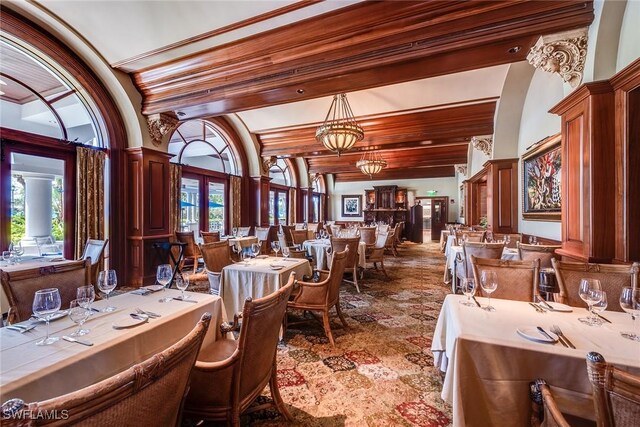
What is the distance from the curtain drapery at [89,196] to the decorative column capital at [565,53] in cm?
644

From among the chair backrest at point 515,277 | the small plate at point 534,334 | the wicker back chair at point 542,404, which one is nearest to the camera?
the wicker back chair at point 542,404

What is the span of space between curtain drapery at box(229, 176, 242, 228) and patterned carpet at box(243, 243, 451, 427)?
16.0 ft

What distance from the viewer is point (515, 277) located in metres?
2.17

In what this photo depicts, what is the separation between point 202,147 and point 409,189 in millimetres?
10277

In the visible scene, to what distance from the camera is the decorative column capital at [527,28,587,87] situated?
9.12ft

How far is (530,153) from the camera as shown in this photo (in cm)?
507

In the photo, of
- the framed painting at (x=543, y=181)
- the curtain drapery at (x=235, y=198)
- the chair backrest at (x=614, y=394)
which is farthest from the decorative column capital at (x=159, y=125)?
the framed painting at (x=543, y=181)

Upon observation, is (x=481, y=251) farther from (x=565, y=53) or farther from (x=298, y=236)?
(x=298, y=236)

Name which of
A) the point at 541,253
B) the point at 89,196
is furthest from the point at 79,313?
the point at 541,253

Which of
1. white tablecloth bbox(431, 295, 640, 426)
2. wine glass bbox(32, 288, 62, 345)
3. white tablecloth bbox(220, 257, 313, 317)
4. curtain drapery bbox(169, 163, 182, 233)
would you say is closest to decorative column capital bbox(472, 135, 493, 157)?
white tablecloth bbox(220, 257, 313, 317)

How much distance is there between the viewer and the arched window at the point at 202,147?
6761 millimetres

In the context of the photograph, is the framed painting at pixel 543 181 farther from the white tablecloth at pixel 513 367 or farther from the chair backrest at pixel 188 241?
the chair backrest at pixel 188 241

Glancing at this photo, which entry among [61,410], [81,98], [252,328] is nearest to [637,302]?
[252,328]

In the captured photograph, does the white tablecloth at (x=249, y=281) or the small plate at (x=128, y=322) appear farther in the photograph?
the white tablecloth at (x=249, y=281)
